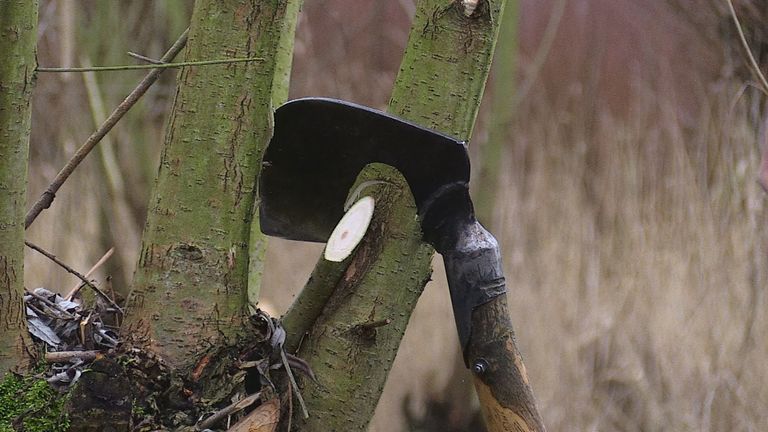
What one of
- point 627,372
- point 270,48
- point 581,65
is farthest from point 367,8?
point 270,48

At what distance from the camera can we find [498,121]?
2803 millimetres

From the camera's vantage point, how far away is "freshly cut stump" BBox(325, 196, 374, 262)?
33.2 inches

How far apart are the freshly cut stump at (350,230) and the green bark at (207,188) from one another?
115 millimetres

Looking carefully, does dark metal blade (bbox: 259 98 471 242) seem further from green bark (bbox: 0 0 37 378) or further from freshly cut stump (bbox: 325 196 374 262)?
green bark (bbox: 0 0 37 378)

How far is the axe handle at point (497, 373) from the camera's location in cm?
83

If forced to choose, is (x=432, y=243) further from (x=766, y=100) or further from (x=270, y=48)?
(x=766, y=100)

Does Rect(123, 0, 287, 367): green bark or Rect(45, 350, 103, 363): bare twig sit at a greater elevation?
Rect(123, 0, 287, 367): green bark

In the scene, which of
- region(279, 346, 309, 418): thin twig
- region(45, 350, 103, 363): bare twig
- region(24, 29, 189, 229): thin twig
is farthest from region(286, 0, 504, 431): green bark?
region(24, 29, 189, 229): thin twig

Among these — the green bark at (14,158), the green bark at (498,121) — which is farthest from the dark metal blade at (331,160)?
the green bark at (498,121)

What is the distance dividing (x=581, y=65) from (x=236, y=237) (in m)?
2.46

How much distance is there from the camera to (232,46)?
0.88 meters

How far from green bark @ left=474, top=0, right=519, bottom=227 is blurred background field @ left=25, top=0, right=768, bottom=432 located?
0.9 inches

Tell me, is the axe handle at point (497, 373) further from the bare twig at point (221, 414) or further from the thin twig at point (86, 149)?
the thin twig at point (86, 149)

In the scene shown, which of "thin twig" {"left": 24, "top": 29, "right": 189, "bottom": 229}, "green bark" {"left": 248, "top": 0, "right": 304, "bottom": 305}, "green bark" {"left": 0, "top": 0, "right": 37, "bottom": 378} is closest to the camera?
"green bark" {"left": 0, "top": 0, "right": 37, "bottom": 378}
